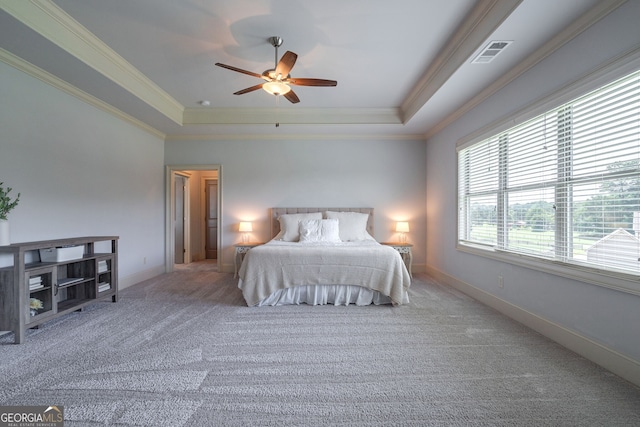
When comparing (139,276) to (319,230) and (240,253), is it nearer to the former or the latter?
(240,253)

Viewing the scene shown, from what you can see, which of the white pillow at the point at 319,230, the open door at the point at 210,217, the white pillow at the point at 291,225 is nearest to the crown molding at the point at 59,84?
the open door at the point at 210,217

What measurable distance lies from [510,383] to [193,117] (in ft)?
17.2

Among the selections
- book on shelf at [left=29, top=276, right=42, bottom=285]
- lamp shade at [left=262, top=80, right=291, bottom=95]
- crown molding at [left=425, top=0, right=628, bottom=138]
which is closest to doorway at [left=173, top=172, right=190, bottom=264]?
book on shelf at [left=29, top=276, right=42, bottom=285]

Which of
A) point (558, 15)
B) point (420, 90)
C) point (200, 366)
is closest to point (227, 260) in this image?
point (200, 366)

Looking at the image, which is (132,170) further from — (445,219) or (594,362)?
(594,362)

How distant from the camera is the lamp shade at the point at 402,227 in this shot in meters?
4.81

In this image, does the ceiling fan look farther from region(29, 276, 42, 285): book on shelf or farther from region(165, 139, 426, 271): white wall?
region(29, 276, 42, 285): book on shelf

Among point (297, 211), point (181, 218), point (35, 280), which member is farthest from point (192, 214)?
point (35, 280)

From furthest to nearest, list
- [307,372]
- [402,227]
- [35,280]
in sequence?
1. [402,227]
2. [35,280]
3. [307,372]

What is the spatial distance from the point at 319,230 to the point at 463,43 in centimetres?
302

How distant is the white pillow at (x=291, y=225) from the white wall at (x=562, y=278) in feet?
8.05

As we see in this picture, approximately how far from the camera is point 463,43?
100 inches

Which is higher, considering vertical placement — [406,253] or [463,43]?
[463,43]

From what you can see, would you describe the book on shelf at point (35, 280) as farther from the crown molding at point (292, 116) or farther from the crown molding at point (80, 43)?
the crown molding at point (292, 116)
